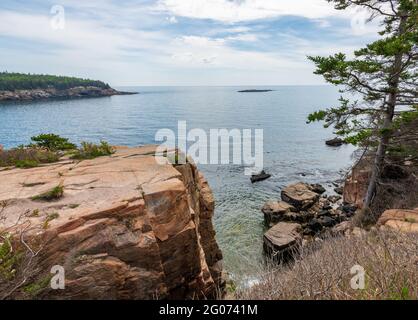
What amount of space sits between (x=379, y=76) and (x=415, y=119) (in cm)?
292

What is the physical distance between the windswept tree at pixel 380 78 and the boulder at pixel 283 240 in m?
5.90

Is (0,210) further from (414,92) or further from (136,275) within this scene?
(414,92)

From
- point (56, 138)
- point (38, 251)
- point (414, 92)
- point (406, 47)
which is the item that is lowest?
point (38, 251)

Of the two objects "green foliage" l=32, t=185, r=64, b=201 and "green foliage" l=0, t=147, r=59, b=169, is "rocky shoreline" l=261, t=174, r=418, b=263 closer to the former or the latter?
"green foliage" l=0, t=147, r=59, b=169

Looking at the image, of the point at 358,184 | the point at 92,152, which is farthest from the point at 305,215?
the point at 92,152

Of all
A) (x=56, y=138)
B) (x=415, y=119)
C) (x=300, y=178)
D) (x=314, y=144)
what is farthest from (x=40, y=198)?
(x=314, y=144)

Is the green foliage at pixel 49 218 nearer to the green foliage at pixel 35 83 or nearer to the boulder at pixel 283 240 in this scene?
the boulder at pixel 283 240

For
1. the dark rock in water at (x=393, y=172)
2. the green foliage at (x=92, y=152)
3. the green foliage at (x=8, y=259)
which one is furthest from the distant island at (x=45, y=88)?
the green foliage at (x=8, y=259)

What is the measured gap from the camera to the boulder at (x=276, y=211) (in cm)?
2411

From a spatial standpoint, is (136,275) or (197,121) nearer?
(136,275)

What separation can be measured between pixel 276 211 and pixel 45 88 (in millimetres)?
159904

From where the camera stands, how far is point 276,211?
24359mm

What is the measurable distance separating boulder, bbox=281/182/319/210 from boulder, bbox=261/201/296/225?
42.2 inches
